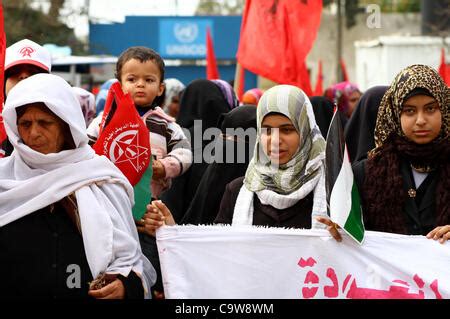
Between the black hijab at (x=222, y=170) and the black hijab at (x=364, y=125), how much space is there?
65cm

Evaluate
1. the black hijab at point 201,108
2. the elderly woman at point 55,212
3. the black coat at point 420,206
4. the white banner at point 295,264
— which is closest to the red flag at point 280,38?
the black hijab at point 201,108

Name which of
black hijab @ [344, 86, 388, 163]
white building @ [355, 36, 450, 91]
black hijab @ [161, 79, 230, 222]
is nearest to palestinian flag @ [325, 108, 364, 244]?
black hijab @ [344, 86, 388, 163]

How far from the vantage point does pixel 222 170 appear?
5293 mm

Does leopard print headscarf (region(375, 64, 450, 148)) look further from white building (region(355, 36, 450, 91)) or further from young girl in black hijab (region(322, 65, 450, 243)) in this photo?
white building (region(355, 36, 450, 91))

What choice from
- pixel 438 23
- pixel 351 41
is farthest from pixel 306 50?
pixel 351 41

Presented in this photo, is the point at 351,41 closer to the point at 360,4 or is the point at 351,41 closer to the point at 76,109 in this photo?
the point at 360,4

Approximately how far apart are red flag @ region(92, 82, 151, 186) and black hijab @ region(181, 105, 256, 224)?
0.96 metres

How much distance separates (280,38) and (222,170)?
3.62 meters

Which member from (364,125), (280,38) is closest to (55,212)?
(364,125)

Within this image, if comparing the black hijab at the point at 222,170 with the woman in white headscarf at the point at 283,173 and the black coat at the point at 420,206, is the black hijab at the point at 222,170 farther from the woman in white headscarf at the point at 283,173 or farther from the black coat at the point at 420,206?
the black coat at the point at 420,206

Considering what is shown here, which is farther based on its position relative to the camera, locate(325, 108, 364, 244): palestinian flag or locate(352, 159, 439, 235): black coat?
locate(352, 159, 439, 235): black coat

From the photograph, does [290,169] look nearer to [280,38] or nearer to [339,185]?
[339,185]

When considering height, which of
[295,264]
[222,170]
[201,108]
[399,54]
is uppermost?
[201,108]

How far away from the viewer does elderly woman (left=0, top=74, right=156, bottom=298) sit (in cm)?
354
